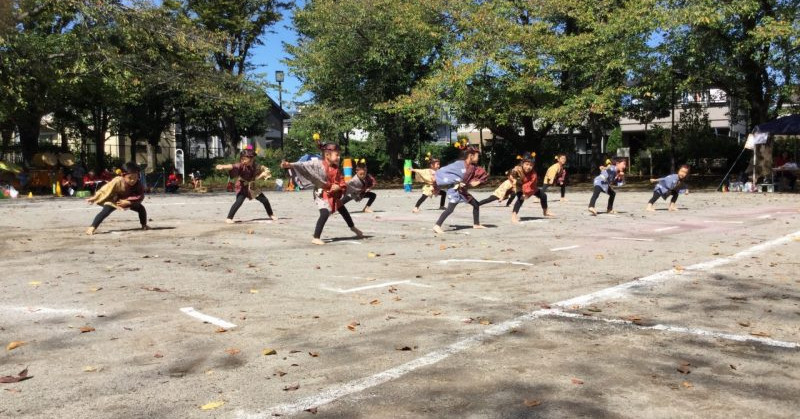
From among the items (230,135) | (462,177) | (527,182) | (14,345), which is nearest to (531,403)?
(14,345)

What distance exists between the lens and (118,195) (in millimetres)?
13641

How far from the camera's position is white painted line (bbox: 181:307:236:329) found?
6043mm

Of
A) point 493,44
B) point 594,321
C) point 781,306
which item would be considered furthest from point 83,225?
point 493,44

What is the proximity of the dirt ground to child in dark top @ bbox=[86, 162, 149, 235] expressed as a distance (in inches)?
50.4

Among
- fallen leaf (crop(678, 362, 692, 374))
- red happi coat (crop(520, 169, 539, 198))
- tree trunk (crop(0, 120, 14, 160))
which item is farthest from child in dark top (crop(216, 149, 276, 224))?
tree trunk (crop(0, 120, 14, 160))

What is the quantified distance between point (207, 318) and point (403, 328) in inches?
71.1

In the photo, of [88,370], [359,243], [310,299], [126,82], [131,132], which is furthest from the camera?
[131,132]

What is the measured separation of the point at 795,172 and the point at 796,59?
184 inches

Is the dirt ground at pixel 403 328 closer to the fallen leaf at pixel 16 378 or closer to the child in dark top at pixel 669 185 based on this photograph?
the fallen leaf at pixel 16 378

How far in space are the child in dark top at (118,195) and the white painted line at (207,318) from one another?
7.70 metres

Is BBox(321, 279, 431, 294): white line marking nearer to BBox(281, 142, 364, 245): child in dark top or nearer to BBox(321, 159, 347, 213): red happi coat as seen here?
BBox(281, 142, 364, 245): child in dark top

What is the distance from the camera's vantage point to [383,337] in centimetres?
556

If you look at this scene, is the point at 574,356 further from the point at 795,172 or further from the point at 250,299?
the point at 795,172

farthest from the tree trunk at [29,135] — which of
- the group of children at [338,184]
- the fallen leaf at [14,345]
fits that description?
the fallen leaf at [14,345]
